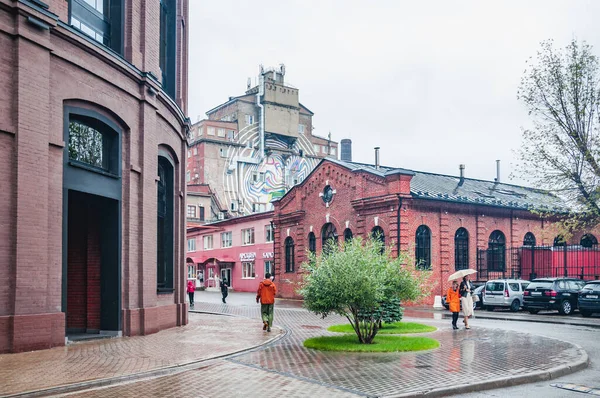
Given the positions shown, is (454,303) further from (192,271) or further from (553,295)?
(192,271)

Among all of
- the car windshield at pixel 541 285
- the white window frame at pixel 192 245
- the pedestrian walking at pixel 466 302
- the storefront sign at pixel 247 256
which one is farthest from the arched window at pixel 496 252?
the white window frame at pixel 192 245

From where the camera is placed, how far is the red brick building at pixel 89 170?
12562mm

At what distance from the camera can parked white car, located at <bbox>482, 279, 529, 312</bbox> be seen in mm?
29250

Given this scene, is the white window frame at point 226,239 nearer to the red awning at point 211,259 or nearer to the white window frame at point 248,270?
the red awning at point 211,259

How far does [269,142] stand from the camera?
74.9 metres

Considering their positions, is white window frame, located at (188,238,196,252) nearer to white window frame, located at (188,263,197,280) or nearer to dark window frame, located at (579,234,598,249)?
white window frame, located at (188,263,197,280)

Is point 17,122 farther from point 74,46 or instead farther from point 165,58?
point 165,58

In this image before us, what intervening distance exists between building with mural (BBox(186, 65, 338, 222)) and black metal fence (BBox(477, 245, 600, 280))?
38425 mm

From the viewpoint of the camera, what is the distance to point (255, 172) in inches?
2918

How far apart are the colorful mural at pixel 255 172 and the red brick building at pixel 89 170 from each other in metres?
51.0

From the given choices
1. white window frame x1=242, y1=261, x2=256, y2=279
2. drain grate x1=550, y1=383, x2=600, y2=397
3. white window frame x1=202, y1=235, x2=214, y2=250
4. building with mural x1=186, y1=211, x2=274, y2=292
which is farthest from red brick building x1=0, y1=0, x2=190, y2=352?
white window frame x1=202, y1=235, x2=214, y2=250

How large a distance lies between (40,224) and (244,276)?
4240 cm

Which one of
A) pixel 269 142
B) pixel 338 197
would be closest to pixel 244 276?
pixel 338 197

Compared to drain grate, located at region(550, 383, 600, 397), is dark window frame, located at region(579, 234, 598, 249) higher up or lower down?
higher up
